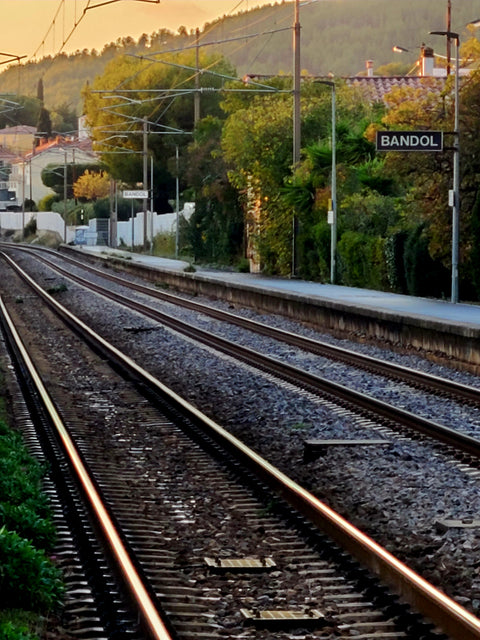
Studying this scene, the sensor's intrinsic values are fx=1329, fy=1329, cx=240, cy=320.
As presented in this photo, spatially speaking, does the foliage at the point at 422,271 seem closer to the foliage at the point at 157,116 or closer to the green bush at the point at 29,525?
the green bush at the point at 29,525

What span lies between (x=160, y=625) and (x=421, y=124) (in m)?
29.9

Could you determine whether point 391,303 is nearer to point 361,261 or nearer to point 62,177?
point 361,261

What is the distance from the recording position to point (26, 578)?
7.65 metres

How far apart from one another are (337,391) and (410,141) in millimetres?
12591

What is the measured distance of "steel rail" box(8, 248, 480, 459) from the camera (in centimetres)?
1355

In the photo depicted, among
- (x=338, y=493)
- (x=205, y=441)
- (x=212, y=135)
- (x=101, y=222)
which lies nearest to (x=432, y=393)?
(x=205, y=441)

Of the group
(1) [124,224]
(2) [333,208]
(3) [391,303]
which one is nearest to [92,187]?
(1) [124,224]

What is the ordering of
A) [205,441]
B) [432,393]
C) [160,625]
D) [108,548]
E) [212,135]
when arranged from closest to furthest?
[160,625]
[108,548]
[205,441]
[432,393]
[212,135]

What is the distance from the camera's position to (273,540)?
31.1ft

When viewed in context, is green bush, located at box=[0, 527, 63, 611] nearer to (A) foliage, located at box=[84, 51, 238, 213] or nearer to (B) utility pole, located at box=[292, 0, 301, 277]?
(B) utility pole, located at box=[292, 0, 301, 277]

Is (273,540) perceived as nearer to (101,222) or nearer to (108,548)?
(108,548)

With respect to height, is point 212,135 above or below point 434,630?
above

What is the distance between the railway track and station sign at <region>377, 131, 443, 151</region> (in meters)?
15.8

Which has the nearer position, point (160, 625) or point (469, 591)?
point (160, 625)
